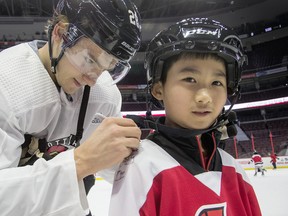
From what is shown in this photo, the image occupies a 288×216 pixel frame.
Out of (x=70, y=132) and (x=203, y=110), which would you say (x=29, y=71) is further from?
(x=203, y=110)

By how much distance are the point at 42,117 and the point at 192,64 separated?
708mm

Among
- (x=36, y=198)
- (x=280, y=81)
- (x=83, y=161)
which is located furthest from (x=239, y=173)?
(x=280, y=81)

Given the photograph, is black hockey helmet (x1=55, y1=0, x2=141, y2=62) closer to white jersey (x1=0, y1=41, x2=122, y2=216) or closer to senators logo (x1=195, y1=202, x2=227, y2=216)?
white jersey (x1=0, y1=41, x2=122, y2=216)

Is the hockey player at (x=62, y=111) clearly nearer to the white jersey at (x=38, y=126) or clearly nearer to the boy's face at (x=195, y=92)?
the white jersey at (x=38, y=126)

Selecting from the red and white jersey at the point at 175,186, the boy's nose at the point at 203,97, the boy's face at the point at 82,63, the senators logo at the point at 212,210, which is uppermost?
the boy's face at the point at 82,63

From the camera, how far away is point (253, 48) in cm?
1678

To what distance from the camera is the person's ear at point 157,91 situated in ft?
3.92

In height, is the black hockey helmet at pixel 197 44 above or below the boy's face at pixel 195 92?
above

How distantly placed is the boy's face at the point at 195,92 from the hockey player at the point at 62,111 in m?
0.19

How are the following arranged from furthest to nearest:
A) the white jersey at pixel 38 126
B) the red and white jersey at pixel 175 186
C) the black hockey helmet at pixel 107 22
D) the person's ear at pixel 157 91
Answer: the black hockey helmet at pixel 107 22 < the person's ear at pixel 157 91 < the white jersey at pixel 38 126 < the red and white jersey at pixel 175 186

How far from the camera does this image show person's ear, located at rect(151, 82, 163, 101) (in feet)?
3.92

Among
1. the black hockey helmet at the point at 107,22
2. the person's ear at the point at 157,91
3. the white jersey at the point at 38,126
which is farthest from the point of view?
the black hockey helmet at the point at 107,22

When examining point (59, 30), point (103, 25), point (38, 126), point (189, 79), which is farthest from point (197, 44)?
point (38, 126)

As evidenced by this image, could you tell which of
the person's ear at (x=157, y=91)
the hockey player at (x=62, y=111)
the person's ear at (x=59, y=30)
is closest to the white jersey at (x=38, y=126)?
the hockey player at (x=62, y=111)
